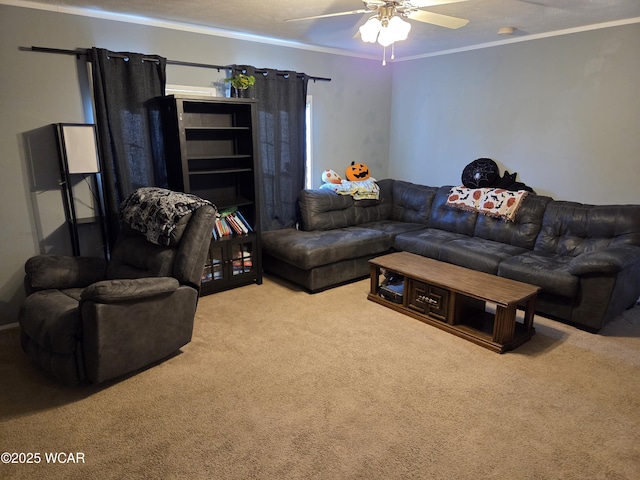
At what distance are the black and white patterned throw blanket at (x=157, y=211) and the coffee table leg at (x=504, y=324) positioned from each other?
2.17 m

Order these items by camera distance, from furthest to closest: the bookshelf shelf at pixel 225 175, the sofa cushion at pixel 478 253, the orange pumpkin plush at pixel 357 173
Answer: the orange pumpkin plush at pixel 357 173, the bookshelf shelf at pixel 225 175, the sofa cushion at pixel 478 253

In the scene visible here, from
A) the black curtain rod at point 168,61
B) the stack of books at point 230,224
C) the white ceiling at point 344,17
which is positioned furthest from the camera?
the stack of books at point 230,224

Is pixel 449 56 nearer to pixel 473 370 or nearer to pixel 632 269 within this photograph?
pixel 632 269

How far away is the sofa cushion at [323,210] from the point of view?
4539mm

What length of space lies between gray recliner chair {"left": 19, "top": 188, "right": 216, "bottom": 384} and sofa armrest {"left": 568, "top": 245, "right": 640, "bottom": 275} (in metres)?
2.75

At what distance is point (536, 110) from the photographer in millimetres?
4246

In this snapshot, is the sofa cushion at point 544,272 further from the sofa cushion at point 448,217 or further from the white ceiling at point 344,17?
the white ceiling at point 344,17

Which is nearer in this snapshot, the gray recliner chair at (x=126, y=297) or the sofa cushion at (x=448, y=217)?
the gray recliner chair at (x=126, y=297)

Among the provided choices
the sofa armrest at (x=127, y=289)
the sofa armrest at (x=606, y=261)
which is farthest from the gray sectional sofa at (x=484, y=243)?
the sofa armrest at (x=127, y=289)

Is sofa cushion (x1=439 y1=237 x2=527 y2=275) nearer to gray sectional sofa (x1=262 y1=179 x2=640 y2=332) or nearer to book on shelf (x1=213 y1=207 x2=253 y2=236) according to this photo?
gray sectional sofa (x1=262 y1=179 x2=640 y2=332)

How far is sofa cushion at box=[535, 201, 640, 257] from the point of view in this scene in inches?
136

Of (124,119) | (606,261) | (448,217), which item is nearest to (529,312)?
(606,261)

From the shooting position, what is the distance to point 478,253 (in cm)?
377

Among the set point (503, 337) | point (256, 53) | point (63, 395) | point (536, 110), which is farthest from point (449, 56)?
point (63, 395)
